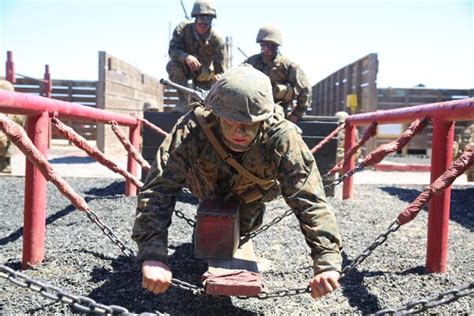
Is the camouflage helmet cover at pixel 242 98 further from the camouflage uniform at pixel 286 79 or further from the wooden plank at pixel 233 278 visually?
the camouflage uniform at pixel 286 79

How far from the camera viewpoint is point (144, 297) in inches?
106

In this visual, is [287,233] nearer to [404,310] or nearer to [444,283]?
[444,283]

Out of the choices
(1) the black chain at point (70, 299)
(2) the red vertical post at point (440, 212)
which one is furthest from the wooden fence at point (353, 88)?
(1) the black chain at point (70, 299)

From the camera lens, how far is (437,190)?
2.66 metres

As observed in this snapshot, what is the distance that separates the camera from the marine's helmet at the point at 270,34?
20.5ft

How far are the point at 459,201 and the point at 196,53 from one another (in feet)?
13.4

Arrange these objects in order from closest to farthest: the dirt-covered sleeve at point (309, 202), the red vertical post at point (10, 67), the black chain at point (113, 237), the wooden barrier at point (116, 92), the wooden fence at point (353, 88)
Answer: the dirt-covered sleeve at point (309, 202) < the black chain at point (113, 237) < the wooden barrier at point (116, 92) < the wooden fence at point (353, 88) < the red vertical post at point (10, 67)

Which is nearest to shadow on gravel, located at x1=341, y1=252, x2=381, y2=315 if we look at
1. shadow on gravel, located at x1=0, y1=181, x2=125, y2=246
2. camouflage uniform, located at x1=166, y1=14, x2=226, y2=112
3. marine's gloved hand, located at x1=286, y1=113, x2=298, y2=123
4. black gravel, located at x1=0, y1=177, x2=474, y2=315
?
black gravel, located at x1=0, y1=177, x2=474, y2=315

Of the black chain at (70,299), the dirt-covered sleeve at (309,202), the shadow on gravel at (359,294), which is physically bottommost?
the shadow on gravel at (359,294)

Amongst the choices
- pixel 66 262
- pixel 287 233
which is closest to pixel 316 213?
pixel 66 262

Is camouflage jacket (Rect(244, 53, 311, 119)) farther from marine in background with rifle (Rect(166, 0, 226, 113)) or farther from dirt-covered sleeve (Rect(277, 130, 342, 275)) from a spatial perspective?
dirt-covered sleeve (Rect(277, 130, 342, 275))

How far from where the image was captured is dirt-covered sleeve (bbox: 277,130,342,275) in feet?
7.25

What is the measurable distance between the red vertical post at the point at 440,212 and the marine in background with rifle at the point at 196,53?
3.84 metres

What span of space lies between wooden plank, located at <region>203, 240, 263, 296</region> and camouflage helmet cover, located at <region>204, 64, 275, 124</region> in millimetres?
756
